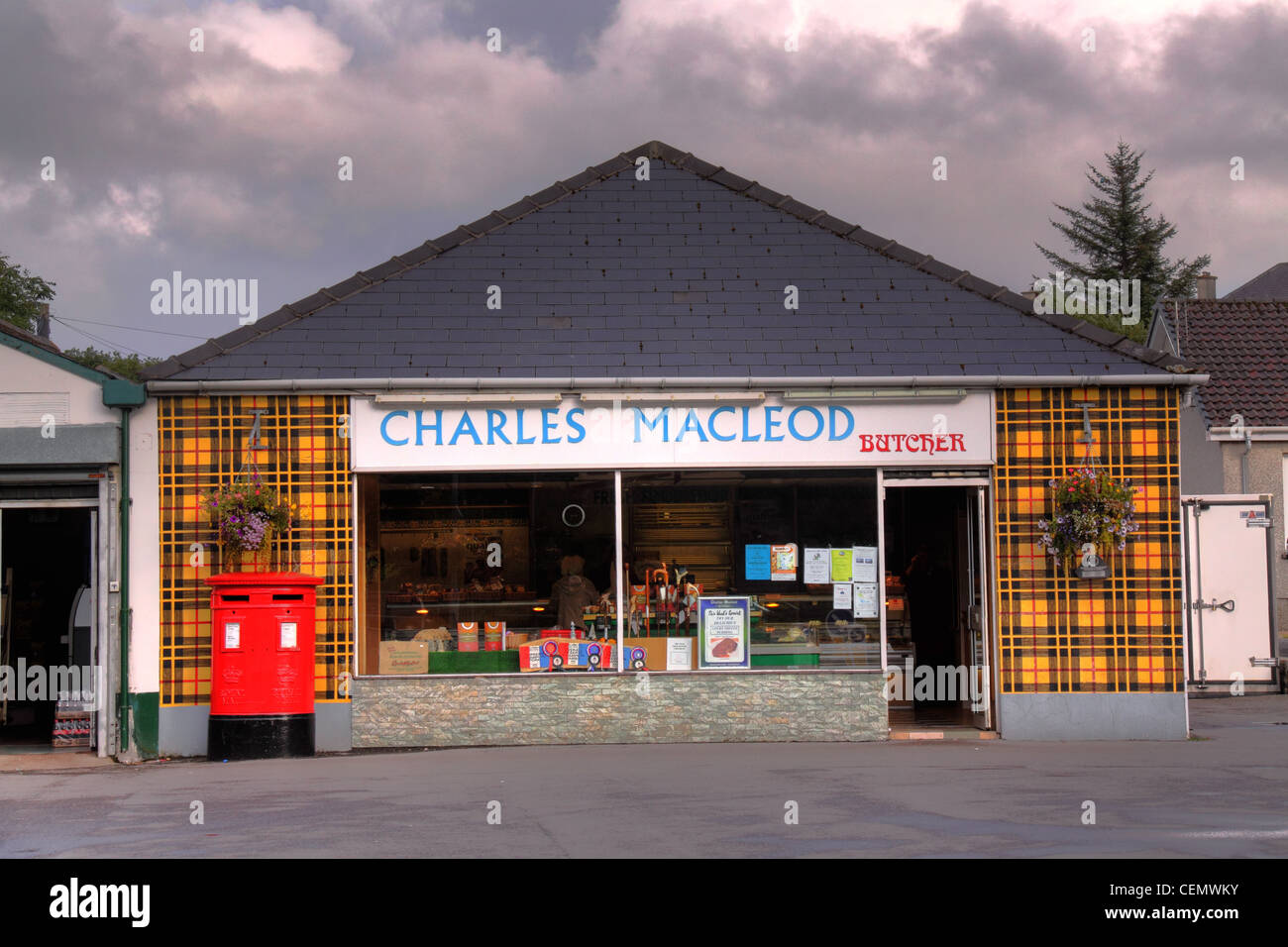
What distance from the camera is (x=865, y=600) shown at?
14.1m

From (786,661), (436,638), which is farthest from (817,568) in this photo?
(436,638)

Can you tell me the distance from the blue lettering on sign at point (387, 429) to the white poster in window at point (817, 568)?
13.2ft

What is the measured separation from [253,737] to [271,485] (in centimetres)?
234

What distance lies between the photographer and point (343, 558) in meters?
13.6

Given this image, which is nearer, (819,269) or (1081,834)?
(1081,834)

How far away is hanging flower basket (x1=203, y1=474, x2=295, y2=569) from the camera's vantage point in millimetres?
13109

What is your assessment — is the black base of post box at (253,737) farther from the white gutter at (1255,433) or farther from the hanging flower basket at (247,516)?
the white gutter at (1255,433)

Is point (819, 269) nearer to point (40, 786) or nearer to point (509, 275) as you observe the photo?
point (509, 275)

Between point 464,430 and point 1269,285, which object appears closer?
point 464,430

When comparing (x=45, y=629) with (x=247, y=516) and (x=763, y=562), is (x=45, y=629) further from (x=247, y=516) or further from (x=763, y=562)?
(x=763, y=562)

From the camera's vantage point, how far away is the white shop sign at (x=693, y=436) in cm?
1370
